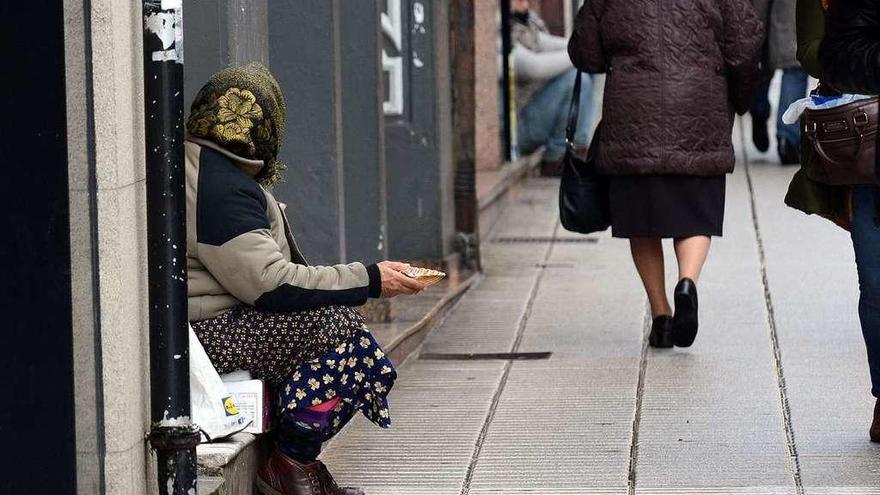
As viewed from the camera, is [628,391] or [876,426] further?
[628,391]

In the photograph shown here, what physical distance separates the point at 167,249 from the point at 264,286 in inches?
17.5

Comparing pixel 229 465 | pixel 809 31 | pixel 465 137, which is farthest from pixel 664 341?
pixel 229 465

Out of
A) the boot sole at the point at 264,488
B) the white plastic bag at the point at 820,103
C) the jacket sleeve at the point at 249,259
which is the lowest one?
the boot sole at the point at 264,488

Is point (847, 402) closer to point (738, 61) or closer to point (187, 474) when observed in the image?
point (738, 61)

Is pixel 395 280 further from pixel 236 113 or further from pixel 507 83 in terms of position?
pixel 507 83

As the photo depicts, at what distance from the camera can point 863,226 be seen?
16.6 feet

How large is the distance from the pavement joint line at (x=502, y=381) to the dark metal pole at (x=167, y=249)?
1126 mm

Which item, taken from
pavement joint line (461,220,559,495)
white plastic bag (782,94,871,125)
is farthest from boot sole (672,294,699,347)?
white plastic bag (782,94,871,125)

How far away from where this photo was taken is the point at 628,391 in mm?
6223

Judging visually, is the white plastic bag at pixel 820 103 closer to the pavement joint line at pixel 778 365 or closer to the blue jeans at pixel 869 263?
the blue jeans at pixel 869 263

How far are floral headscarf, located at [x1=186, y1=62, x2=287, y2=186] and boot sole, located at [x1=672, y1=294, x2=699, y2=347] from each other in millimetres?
2633

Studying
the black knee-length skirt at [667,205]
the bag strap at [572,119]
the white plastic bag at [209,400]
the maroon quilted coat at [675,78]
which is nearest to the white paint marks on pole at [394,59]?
the bag strap at [572,119]

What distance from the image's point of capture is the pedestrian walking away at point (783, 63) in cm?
1234

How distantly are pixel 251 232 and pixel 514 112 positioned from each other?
9490 millimetres
